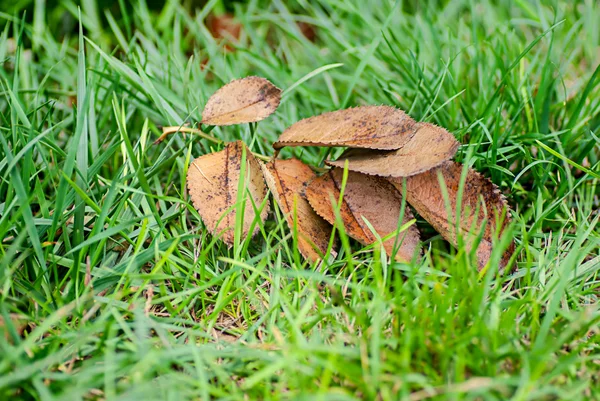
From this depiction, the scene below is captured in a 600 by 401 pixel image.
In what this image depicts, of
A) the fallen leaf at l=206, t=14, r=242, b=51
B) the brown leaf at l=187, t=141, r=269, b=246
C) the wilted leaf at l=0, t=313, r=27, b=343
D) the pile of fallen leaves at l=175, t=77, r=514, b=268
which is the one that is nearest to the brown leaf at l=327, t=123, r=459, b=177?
the pile of fallen leaves at l=175, t=77, r=514, b=268

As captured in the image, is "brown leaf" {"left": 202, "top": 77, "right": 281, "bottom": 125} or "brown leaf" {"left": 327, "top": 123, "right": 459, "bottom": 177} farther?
"brown leaf" {"left": 202, "top": 77, "right": 281, "bottom": 125}

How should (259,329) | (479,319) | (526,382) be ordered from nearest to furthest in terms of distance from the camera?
(526,382) → (479,319) → (259,329)

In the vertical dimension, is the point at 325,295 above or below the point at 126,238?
below

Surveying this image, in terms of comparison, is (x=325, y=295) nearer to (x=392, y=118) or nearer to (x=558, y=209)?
(x=392, y=118)

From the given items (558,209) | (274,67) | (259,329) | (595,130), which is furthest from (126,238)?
(595,130)

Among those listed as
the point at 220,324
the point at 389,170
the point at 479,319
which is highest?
the point at 389,170

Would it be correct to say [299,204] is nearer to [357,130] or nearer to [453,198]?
[357,130]

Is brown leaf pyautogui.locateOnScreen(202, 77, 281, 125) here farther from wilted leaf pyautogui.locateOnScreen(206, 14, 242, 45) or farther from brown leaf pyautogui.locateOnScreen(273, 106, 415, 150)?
wilted leaf pyautogui.locateOnScreen(206, 14, 242, 45)
